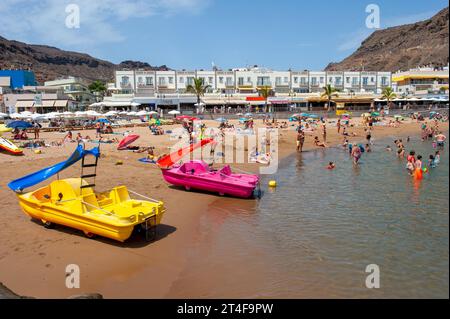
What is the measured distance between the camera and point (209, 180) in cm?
1340

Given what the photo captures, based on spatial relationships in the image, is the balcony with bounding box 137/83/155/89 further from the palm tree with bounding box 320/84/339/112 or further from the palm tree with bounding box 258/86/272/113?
the palm tree with bounding box 320/84/339/112

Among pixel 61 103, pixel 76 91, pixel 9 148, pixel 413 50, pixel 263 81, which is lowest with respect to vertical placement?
pixel 9 148

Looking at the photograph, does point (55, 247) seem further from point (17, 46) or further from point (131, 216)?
point (17, 46)

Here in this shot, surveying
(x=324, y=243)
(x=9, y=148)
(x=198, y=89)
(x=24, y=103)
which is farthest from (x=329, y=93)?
(x=324, y=243)

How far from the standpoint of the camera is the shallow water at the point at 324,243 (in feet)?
21.7

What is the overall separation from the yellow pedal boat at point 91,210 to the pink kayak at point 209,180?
13.0 feet

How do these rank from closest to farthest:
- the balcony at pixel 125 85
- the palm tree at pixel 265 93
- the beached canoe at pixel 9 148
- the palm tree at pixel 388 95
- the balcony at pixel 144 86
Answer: the beached canoe at pixel 9 148
the palm tree at pixel 265 93
the palm tree at pixel 388 95
the balcony at pixel 125 85
the balcony at pixel 144 86

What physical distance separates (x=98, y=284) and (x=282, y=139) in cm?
2608

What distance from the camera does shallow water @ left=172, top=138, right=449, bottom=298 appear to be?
6.62 m

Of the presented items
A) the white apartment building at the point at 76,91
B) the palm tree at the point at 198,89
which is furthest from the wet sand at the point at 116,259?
the white apartment building at the point at 76,91

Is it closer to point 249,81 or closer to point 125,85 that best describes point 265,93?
point 249,81

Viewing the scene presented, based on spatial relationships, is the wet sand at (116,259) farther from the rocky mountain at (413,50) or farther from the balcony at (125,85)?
the rocky mountain at (413,50)

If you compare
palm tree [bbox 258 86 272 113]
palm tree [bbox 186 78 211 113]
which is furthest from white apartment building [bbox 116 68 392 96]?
palm tree [bbox 186 78 211 113]

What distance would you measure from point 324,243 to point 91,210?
5.76 m
